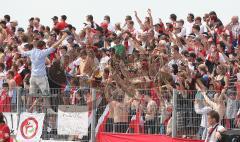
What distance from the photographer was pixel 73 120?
2194cm

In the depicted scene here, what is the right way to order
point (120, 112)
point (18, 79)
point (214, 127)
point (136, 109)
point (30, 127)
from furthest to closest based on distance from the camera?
1. point (18, 79)
2. point (30, 127)
3. point (120, 112)
4. point (136, 109)
5. point (214, 127)

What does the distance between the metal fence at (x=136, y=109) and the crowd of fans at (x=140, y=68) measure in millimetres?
23

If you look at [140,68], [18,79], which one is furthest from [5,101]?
[140,68]

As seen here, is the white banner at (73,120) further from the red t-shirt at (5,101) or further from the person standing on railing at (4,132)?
the red t-shirt at (5,101)

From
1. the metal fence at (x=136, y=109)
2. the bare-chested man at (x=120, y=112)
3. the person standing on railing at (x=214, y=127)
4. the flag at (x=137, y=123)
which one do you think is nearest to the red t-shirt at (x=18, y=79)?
the metal fence at (x=136, y=109)

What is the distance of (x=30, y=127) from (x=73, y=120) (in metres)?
1.54

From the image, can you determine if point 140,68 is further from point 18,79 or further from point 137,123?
point 18,79

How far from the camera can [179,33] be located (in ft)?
88.8

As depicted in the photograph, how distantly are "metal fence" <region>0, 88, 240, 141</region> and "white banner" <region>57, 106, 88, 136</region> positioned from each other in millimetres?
103

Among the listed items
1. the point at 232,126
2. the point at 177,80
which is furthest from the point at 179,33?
the point at 232,126

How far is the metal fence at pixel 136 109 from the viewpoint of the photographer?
1966 cm

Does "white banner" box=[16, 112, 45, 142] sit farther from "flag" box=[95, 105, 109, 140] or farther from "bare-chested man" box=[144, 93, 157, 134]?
"bare-chested man" box=[144, 93, 157, 134]

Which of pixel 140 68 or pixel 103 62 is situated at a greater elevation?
pixel 103 62

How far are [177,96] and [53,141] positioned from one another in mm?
3647
